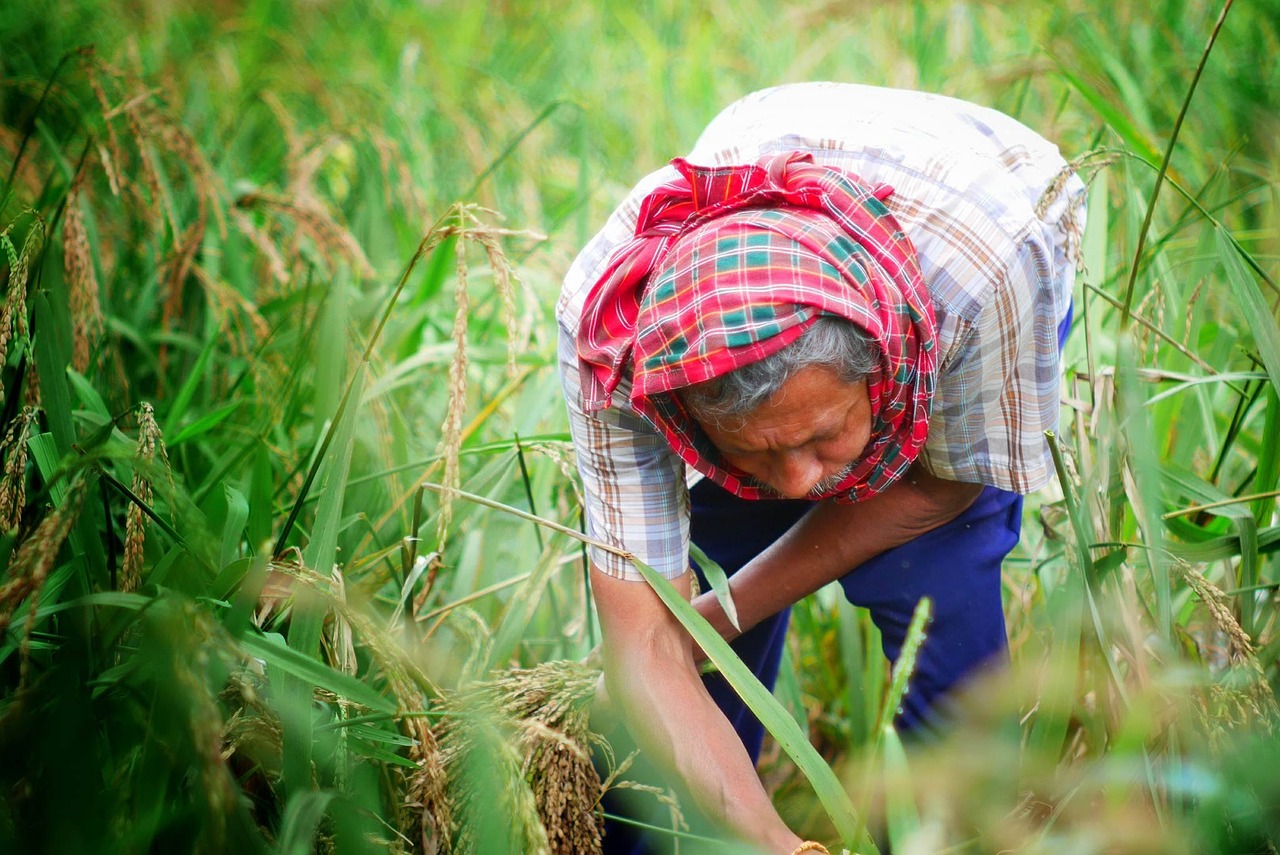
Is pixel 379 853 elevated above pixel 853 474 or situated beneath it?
situated beneath

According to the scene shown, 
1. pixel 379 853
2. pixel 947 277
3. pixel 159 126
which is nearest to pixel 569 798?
pixel 379 853

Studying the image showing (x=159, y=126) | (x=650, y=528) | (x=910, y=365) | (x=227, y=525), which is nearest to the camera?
(x=910, y=365)

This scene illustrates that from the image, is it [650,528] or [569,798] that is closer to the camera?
[569,798]

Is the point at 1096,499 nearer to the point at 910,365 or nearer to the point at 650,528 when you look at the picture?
the point at 910,365

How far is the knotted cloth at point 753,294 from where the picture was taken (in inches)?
43.2

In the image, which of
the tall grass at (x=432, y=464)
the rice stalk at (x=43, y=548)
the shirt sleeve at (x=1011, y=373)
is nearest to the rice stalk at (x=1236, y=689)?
the tall grass at (x=432, y=464)

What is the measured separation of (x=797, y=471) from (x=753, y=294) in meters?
0.29

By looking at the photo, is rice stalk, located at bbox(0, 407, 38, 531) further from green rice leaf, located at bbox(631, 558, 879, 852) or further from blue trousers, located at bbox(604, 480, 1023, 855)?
blue trousers, located at bbox(604, 480, 1023, 855)

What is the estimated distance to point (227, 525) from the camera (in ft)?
4.31

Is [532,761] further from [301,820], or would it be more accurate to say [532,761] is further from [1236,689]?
[1236,689]

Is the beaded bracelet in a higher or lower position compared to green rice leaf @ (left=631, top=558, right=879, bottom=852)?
lower

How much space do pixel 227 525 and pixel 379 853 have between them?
516mm

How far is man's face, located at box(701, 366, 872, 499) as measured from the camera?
1182mm

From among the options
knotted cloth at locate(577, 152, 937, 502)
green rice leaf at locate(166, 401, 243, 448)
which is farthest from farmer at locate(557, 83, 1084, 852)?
green rice leaf at locate(166, 401, 243, 448)
